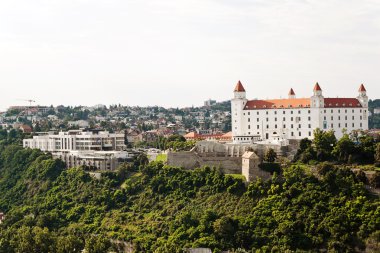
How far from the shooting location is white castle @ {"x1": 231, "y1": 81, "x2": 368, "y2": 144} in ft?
196

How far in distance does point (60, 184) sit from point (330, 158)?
2245 cm

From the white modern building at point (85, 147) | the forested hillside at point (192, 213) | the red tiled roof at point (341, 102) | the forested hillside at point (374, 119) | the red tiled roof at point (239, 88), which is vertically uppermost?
the red tiled roof at point (239, 88)

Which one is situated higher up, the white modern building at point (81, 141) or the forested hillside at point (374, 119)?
the forested hillside at point (374, 119)

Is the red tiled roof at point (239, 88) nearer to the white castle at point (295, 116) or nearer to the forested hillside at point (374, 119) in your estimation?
the white castle at point (295, 116)

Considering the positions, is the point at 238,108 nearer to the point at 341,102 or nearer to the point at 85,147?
the point at 341,102

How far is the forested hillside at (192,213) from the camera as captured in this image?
132 feet

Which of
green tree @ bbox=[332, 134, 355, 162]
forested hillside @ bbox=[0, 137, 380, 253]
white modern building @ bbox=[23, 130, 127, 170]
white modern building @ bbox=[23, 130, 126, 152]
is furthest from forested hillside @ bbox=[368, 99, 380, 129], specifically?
forested hillside @ bbox=[0, 137, 380, 253]

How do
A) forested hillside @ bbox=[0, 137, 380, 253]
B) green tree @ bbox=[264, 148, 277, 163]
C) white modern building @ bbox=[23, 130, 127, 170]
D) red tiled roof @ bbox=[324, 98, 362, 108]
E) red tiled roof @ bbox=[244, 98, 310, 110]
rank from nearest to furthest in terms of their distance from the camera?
forested hillside @ bbox=[0, 137, 380, 253] < green tree @ bbox=[264, 148, 277, 163] < white modern building @ bbox=[23, 130, 127, 170] < red tiled roof @ bbox=[324, 98, 362, 108] < red tiled roof @ bbox=[244, 98, 310, 110]

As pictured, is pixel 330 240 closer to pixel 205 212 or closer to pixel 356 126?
pixel 205 212

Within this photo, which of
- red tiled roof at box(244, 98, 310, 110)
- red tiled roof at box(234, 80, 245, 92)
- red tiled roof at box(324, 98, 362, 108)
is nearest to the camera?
red tiled roof at box(324, 98, 362, 108)

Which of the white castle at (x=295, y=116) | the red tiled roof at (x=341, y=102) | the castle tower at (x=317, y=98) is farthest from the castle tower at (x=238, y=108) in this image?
the red tiled roof at (x=341, y=102)

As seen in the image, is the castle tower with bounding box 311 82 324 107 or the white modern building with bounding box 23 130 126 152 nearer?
the castle tower with bounding box 311 82 324 107

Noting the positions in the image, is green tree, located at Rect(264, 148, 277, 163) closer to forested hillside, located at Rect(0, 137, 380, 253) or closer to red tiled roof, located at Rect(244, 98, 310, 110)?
forested hillside, located at Rect(0, 137, 380, 253)

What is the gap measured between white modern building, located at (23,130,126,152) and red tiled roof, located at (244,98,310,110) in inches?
504
